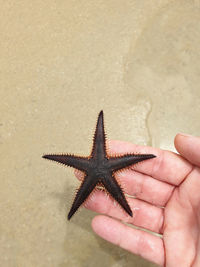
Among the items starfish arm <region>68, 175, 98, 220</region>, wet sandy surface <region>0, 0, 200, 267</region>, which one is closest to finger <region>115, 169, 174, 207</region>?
starfish arm <region>68, 175, 98, 220</region>

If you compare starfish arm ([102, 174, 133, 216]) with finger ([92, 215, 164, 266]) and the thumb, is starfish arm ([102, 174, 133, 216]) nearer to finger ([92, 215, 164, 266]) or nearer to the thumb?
finger ([92, 215, 164, 266])

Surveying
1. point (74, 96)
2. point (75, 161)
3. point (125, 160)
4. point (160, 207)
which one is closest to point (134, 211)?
point (160, 207)

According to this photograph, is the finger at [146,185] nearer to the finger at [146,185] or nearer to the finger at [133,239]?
the finger at [146,185]

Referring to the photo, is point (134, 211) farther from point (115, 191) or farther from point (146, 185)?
point (115, 191)

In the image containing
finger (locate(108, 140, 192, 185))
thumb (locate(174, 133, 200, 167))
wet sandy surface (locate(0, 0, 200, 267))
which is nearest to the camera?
thumb (locate(174, 133, 200, 167))

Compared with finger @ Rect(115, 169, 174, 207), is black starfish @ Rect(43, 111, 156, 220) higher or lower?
higher

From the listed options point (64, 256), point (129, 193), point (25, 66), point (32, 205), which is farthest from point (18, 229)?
point (25, 66)
